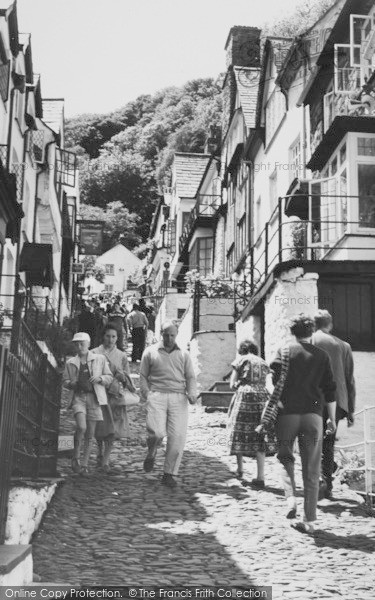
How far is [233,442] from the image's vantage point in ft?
33.4

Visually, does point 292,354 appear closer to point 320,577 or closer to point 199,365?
point 320,577

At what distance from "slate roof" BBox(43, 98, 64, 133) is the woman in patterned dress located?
21.3 metres

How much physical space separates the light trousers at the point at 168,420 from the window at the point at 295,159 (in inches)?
457

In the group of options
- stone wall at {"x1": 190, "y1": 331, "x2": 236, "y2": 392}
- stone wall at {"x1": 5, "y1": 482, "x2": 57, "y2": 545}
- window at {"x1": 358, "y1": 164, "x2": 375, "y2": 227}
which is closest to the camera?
stone wall at {"x1": 5, "y1": 482, "x2": 57, "y2": 545}

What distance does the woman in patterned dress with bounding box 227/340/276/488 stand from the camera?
10008 millimetres

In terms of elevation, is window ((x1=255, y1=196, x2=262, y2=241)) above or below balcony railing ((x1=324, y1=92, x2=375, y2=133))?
below

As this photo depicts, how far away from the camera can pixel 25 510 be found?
6559 millimetres

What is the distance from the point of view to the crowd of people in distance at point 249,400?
7.93 m

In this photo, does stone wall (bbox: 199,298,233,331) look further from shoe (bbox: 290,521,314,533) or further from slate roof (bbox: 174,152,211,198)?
slate roof (bbox: 174,152,211,198)

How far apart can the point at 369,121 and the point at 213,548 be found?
11081mm

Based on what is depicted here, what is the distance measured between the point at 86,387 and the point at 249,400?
211 centimetres

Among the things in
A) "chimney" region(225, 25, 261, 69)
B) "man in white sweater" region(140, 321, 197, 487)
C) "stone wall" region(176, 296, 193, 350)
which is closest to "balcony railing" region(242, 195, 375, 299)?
"stone wall" region(176, 296, 193, 350)

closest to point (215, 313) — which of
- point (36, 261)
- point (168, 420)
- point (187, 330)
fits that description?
point (187, 330)

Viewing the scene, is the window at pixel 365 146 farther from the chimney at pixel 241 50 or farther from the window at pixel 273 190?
the chimney at pixel 241 50
